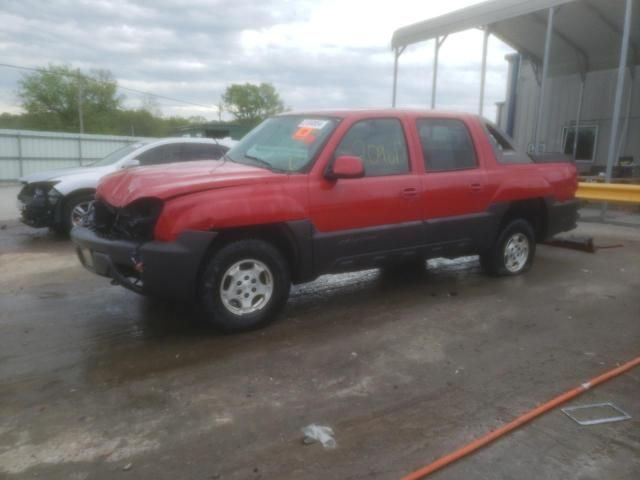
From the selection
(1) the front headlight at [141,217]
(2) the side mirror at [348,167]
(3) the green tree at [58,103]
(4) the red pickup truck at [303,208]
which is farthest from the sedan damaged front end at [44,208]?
(3) the green tree at [58,103]

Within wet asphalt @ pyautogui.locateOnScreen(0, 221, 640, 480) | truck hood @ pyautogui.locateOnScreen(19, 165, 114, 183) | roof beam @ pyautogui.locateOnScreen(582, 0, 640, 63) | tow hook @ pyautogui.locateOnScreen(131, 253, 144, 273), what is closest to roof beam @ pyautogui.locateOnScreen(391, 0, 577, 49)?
roof beam @ pyautogui.locateOnScreen(582, 0, 640, 63)

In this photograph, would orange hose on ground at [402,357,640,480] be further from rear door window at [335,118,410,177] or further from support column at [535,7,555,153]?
support column at [535,7,555,153]

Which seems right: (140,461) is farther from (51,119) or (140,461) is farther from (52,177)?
(51,119)

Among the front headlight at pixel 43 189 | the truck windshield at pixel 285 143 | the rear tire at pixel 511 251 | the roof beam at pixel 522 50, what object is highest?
the roof beam at pixel 522 50

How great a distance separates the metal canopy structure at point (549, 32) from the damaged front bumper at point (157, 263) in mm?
9776

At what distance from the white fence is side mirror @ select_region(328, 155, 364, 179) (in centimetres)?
1793

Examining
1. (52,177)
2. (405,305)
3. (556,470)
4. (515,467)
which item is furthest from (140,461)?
(52,177)

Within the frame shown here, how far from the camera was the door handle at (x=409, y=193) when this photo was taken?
4855 mm

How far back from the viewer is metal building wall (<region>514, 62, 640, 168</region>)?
15508 mm

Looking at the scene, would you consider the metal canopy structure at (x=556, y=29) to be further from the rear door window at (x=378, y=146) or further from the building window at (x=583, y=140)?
the rear door window at (x=378, y=146)

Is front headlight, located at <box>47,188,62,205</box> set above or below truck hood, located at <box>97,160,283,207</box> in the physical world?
below

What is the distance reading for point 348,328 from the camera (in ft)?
14.5

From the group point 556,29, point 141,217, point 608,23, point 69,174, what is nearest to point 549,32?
point 608,23

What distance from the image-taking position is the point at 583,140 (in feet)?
56.0
